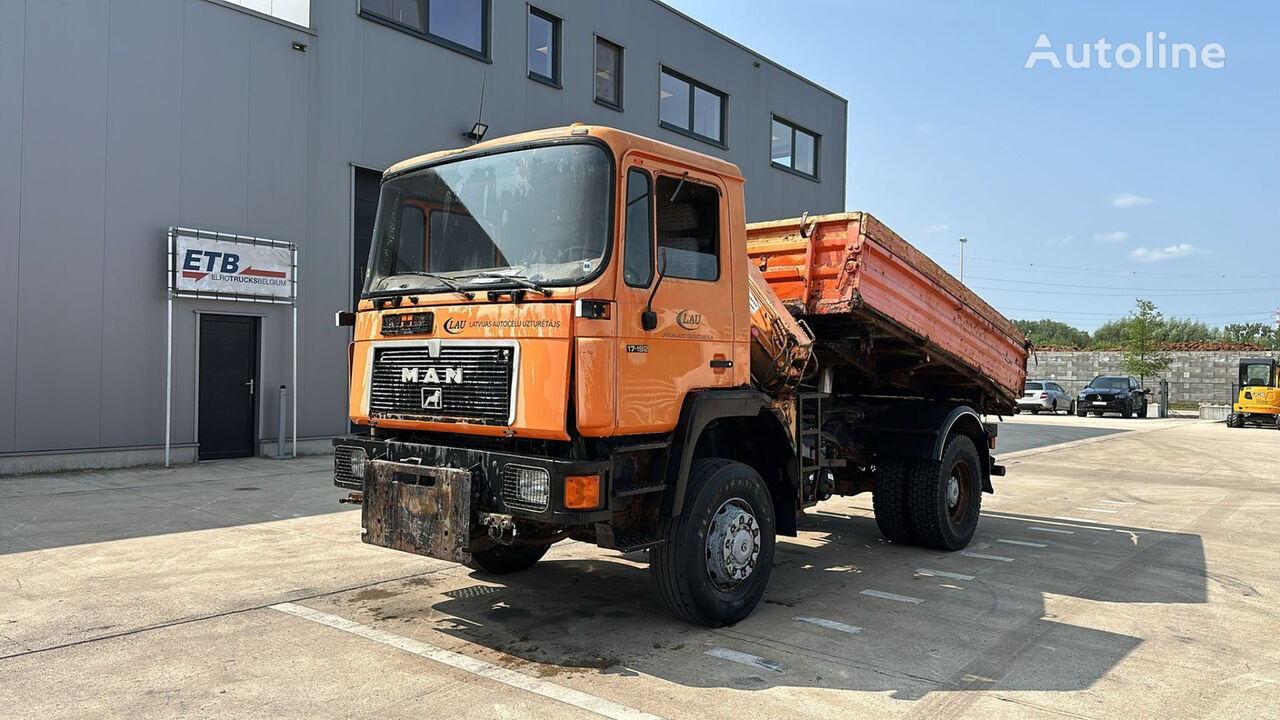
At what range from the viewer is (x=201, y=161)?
12812mm

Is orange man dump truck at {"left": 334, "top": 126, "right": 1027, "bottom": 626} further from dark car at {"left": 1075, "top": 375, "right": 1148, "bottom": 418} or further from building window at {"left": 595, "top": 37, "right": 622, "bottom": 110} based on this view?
dark car at {"left": 1075, "top": 375, "right": 1148, "bottom": 418}

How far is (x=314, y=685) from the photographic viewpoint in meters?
4.38

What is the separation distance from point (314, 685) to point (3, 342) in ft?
30.5

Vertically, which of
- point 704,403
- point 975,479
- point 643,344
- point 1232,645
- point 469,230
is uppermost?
point 469,230

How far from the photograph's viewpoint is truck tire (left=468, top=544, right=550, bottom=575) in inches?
256

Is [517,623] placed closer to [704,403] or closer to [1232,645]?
[704,403]

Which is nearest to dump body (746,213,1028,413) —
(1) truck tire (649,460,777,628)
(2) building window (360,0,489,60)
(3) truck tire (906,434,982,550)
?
(3) truck tire (906,434,982,550)

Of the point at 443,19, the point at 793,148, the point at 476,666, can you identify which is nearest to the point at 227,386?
the point at 443,19

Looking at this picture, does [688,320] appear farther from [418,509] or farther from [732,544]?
[418,509]

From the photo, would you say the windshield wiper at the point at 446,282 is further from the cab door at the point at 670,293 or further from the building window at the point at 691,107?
the building window at the point at 691,107

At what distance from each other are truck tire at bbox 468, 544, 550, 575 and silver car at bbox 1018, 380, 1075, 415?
31955 mm

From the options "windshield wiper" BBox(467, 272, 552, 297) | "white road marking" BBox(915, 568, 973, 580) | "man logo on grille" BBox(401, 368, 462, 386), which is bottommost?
"white road marking" BBox(915, 568, 973, 580)

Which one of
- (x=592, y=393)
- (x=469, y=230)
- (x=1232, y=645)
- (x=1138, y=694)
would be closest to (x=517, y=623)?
(x=592, y=393)

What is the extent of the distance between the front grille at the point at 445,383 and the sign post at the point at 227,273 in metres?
8.29
